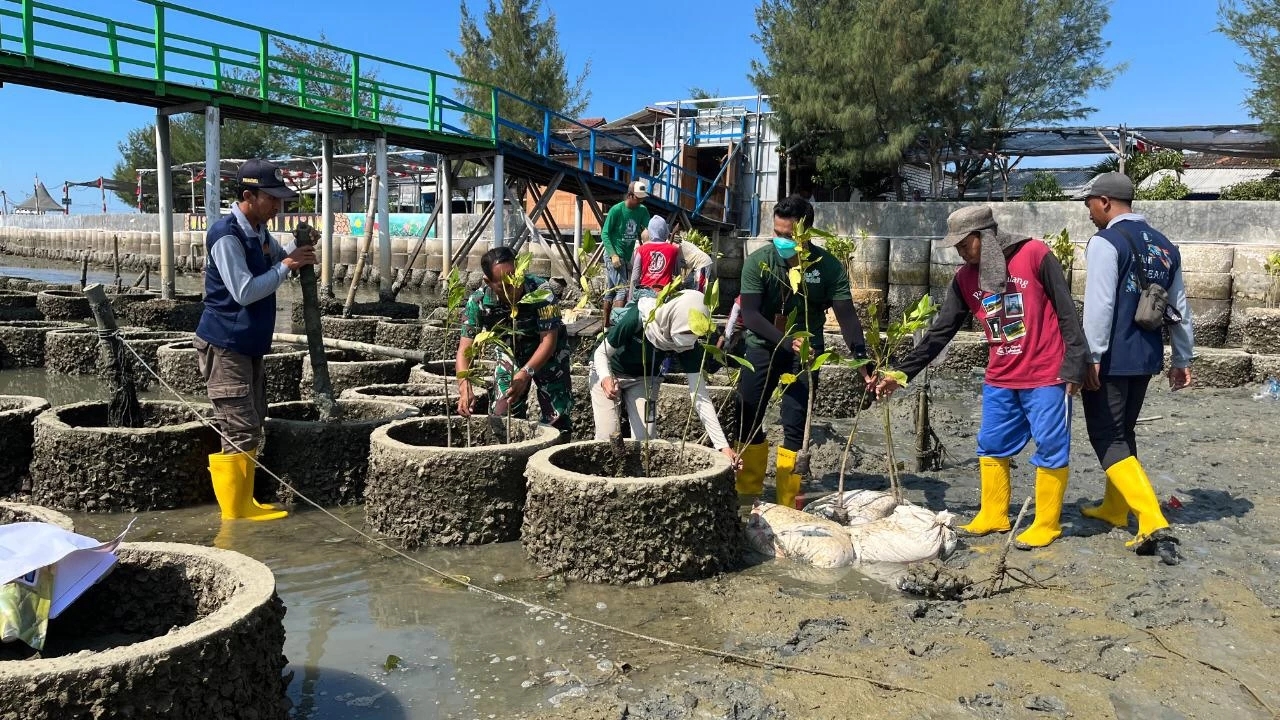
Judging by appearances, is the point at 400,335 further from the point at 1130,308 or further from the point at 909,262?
the point at 909,262

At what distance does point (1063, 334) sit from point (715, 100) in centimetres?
2043

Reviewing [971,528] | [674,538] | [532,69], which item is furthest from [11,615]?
[532,69]

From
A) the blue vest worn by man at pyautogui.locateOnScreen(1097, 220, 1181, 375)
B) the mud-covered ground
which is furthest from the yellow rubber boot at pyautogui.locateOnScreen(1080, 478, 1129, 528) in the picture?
the blue vest worn by man at pyautogui.locateOnScreen(1097, 220, 1181, 375)

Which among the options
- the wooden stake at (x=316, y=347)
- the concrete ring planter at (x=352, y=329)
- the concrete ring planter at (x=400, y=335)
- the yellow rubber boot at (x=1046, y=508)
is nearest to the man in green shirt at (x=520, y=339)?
the wooden stake at (x=316, y=347)

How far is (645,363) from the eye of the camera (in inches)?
190

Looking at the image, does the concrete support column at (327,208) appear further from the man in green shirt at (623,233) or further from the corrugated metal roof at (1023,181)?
the corrugated metal roof at (1023,181)

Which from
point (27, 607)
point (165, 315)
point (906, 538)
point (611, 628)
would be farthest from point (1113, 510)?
point (165, 315)

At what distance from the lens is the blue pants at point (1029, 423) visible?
4.40 meters

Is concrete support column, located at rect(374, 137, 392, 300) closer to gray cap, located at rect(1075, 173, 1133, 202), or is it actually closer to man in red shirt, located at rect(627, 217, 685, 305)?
man in red shirt, located at rect(627, 217, 685, 305)

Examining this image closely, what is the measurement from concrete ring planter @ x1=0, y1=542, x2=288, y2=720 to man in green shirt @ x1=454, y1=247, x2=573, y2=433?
2391 mm

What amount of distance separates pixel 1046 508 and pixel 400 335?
26.1 feet

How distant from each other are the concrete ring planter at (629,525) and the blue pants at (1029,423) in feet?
4.87

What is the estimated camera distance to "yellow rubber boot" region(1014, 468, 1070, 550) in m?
4.43

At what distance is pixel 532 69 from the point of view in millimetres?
35281
